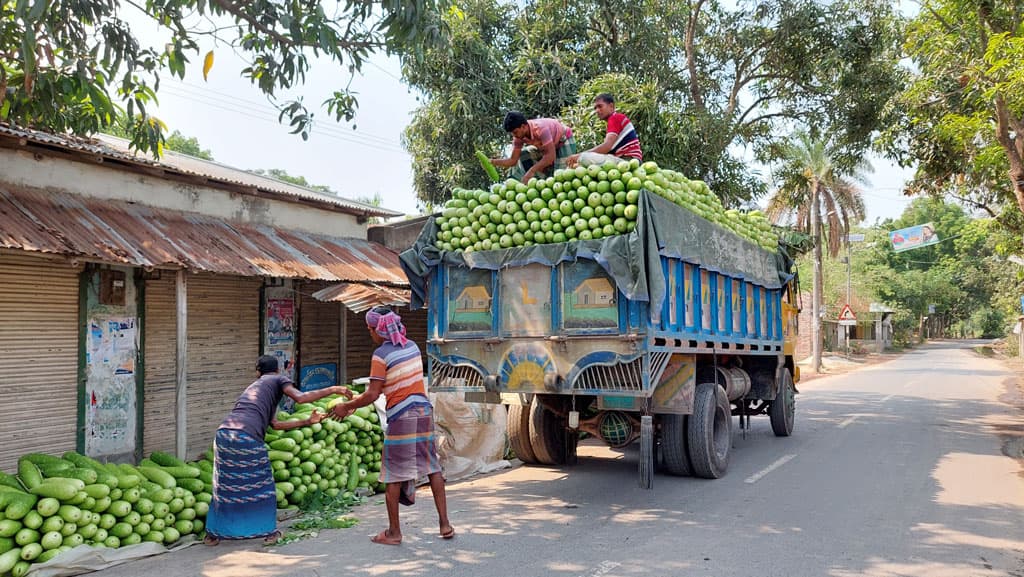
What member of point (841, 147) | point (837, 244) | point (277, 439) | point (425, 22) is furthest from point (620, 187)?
point (837, 244)

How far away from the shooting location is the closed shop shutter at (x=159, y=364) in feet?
29.3

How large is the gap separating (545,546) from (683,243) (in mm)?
3106

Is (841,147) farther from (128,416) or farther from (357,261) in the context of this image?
(128,416)

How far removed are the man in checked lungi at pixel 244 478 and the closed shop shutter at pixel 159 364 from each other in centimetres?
400

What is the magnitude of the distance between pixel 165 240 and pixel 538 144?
4.48 meters

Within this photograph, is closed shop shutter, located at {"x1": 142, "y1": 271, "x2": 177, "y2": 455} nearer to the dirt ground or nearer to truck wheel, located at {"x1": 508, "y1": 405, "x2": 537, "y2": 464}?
truck wheel, located at {"x1": 508, "y1": 405, "x2": 537, "y2": 464}

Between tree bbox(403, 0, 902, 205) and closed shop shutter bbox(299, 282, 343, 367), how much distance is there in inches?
124

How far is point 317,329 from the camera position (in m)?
11.7

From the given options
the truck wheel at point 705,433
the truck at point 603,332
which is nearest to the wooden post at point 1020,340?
the truck at point 603,332

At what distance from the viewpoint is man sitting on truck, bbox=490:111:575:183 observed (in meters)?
7.57

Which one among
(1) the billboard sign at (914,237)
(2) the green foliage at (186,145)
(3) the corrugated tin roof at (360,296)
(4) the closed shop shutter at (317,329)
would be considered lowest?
(4) the closed shop shutter at (317,329)

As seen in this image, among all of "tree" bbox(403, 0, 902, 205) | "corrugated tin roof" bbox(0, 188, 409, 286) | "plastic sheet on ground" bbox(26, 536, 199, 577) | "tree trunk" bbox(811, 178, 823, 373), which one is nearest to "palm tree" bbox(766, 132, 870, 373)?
"tree trunk" bbox(811, 178, 823, 373)

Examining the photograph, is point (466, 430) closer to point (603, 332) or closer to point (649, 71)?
point (603, 332)

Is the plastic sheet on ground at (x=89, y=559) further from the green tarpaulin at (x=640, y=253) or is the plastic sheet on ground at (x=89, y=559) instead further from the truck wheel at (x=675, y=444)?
the truck wheel at (x=675, y=444)
